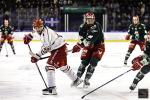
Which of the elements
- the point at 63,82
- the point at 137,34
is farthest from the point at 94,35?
the point at 137,34

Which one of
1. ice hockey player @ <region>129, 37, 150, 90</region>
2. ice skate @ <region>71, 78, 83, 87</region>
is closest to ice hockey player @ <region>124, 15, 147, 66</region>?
ice skate @ <region>71, 78, 83, 87</region>

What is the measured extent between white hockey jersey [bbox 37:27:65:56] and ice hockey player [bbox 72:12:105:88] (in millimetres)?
479

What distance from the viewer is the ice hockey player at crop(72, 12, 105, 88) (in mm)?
6227

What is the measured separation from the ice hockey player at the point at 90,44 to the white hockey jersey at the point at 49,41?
479mm

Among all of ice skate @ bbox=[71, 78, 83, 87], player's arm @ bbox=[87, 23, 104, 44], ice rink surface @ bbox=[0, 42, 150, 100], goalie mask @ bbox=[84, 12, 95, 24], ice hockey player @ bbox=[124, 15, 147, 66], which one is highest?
goalie mask @ bbox=[84, 12, 95, 24]

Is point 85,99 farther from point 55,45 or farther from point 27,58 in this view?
point 27,58

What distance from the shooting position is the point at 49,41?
5750 millimetres

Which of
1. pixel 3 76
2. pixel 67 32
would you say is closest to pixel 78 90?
pixel 3 76

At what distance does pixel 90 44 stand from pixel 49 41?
0.82 meters

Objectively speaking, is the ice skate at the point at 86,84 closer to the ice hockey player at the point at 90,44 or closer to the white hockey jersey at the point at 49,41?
the ice hockey player at the point at 90,44

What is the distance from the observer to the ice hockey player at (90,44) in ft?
20.4

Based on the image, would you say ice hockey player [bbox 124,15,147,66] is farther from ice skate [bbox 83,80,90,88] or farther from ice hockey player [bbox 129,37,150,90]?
ice hockey player [bbox 129,37,150,90]

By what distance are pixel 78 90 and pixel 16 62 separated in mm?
3804

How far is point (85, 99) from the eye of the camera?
5.58 metres
